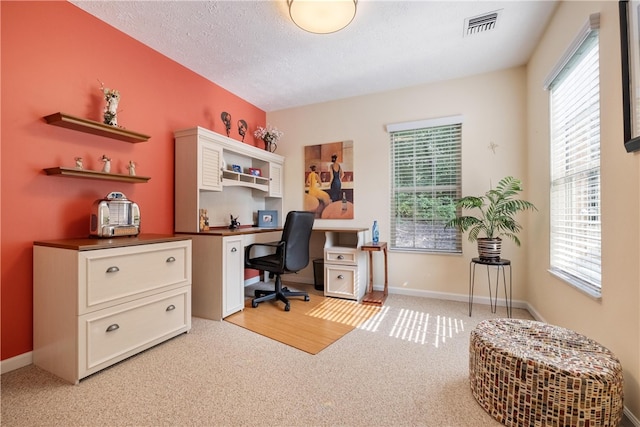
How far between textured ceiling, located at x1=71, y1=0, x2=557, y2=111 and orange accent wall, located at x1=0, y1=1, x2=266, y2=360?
265mm

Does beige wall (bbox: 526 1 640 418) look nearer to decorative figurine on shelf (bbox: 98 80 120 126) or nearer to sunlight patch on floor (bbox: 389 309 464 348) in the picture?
sunlight patch on floor (bbox: 389 309 464 348)

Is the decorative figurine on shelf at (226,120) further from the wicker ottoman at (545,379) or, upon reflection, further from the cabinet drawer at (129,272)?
the wicker ottoman at (545,379)

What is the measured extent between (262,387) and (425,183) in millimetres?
2885

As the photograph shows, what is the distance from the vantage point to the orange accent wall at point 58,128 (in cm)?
183

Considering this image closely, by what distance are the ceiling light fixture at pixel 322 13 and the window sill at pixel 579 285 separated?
2.47 metres

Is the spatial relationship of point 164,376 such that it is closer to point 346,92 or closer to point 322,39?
point 322,39

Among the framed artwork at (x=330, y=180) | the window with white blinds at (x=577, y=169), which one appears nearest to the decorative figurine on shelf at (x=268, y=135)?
the framed artwork at (x=330, y=180)

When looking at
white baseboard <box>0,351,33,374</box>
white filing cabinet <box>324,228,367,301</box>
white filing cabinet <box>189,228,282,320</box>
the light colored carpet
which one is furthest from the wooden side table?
white baseboard <box>0,351,33,374</box>

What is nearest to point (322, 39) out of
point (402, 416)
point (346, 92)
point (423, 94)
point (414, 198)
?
point (346, 92)

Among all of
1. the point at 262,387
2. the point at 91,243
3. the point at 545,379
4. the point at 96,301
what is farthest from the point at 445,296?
the point at 91,243

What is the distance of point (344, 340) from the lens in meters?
2.27

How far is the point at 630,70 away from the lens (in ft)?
4.41

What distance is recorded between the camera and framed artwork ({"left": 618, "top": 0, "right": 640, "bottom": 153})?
1.30m

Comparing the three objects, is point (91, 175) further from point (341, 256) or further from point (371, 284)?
point (371, 284)
